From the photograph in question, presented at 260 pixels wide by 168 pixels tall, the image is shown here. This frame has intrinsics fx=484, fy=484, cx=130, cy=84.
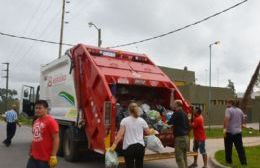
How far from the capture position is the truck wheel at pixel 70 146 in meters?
12.5

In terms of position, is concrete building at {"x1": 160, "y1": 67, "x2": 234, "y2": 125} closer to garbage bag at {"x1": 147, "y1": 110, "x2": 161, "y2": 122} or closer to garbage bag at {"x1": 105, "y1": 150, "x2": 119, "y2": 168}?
garbage bag at {"x1": 147, "y1": 110, "x2": 161, "y2": 122}

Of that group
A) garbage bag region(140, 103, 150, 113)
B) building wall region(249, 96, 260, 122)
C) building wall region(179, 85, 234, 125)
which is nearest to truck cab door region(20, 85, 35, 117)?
garbage bag region(140, 103, 150, 113)

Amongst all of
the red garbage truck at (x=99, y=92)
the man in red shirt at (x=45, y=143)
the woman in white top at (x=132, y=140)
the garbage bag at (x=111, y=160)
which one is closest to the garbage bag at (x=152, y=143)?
the red garbage truck at (x=99, y=92)

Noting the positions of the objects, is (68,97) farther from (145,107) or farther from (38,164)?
(38,164)

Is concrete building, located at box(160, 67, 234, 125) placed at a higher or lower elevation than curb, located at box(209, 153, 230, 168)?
higher

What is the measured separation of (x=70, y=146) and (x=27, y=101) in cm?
656

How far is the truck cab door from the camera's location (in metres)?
18.4

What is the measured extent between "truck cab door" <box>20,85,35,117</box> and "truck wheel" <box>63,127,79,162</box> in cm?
559

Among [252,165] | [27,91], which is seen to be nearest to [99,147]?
[252,165]

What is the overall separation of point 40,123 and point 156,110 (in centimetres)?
579

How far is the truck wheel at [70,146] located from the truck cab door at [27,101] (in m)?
5.59

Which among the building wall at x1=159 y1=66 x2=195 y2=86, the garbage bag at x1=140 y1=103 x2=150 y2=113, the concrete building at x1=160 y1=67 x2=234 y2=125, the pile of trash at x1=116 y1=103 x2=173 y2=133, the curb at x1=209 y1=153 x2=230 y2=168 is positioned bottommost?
the curb at x1=209 y1=153 x2=230 y2=168

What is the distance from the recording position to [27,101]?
18.8 m

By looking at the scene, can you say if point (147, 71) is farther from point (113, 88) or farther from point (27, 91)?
point (27, 91)
